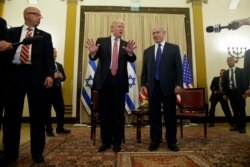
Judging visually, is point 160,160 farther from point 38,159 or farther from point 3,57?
point 3,57

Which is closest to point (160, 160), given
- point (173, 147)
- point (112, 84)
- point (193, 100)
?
A: point (173, 147)

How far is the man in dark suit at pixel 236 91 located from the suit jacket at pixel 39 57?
13.8 feet

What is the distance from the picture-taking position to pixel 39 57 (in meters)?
2.42

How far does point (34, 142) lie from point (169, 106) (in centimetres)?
162

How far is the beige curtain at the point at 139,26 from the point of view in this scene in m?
7.09

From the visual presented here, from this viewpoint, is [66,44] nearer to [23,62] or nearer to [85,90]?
[85,90]

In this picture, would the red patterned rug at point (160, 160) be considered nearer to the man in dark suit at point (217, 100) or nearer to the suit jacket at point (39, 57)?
the suit jacket at point (39, 57)

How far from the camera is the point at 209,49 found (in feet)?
23.8

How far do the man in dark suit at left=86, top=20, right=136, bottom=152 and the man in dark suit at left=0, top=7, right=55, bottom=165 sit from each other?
0.73m

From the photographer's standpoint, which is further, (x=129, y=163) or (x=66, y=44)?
(x=66, y=44)

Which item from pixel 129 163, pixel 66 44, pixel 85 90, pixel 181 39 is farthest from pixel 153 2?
pixel 129 163

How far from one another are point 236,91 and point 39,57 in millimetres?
4462

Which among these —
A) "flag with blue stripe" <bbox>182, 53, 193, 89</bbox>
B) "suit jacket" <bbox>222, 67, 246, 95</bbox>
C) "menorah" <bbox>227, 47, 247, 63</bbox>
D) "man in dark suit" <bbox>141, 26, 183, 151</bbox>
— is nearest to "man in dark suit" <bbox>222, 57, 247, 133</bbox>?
"suit jacket" <bbox>222, 67, 246, 95</bbox>

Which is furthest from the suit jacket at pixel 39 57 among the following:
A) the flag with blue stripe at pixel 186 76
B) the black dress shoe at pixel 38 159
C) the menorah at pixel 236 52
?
the menorah at pixel 236 52
